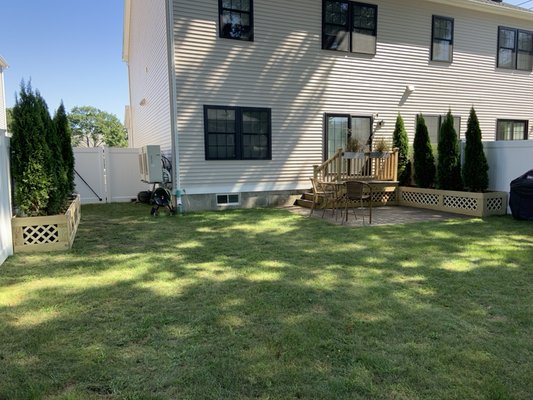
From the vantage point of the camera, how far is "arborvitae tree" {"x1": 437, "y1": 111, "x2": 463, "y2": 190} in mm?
8883

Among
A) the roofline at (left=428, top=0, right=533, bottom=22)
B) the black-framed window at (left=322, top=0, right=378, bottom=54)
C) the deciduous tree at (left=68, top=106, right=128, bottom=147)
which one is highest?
the deciduous tree at (left=68, top=106, right=128, bottom=147)

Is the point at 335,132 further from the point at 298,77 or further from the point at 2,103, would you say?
the point at 2,103

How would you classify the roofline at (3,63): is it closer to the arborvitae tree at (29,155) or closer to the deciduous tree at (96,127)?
the arborvitae tree at (29,155)

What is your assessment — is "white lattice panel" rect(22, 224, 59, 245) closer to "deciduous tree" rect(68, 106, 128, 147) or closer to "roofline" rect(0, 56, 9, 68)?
"roofline" rect(0, 56, 9, 68)

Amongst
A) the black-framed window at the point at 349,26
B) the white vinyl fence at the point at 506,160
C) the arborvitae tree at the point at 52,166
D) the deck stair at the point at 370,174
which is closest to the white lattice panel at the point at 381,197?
the deck stair at the point at 370,174

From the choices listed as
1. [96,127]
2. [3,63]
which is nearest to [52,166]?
[3,63]

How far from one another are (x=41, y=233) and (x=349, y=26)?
885 centimetres

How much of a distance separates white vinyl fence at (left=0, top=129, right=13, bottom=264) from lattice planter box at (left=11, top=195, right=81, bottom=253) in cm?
13

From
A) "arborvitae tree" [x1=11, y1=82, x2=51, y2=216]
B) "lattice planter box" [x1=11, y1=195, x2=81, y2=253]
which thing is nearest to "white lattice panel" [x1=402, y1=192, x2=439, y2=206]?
"lattice planter box" [x1=11, y1=195, x2=81, y2=253]

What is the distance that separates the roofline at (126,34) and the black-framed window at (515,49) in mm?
12467

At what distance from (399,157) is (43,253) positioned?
8.57 m

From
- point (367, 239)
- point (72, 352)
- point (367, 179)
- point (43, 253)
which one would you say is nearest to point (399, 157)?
point (367, 179)

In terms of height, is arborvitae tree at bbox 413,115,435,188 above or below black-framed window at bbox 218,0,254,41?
below

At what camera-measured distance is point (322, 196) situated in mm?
8836
